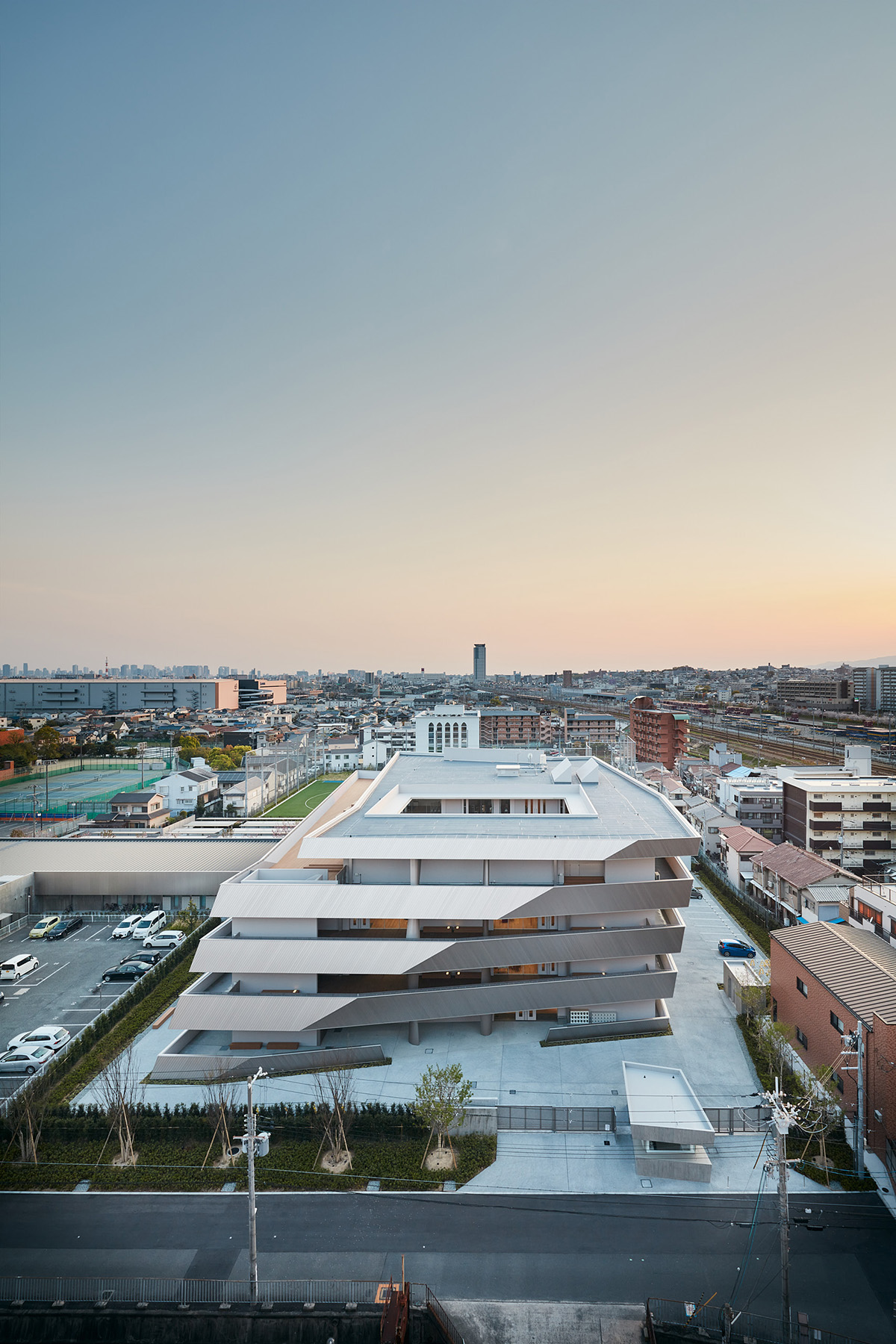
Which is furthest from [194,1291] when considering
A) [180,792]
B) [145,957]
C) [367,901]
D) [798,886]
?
[180,792]

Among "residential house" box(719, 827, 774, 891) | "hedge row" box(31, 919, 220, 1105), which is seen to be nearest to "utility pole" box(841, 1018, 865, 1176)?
"residential house" box(719, 827, 774, 891)

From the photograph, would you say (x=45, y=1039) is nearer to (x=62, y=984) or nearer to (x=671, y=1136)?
(x=62, y=984)

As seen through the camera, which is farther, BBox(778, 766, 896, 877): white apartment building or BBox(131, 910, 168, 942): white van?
BBox(778, 766, 896, 877): white apartment building

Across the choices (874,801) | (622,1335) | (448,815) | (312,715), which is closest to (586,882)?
(448,815)

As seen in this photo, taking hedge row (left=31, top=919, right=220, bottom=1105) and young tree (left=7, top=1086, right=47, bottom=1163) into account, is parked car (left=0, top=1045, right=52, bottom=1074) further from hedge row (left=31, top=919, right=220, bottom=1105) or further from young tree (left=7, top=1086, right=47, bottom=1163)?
young tree (left=7, top=1086, right=47, bottom=1163)

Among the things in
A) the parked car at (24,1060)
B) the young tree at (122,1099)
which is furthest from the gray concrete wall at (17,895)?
the young tree at (122,1099)

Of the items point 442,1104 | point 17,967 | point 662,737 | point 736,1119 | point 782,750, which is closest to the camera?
point 442,1104

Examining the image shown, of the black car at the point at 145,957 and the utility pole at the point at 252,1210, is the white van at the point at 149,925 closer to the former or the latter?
the black car at the point at 145,957

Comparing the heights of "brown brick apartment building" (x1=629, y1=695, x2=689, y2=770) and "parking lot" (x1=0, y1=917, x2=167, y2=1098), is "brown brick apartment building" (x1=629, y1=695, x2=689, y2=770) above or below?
above
